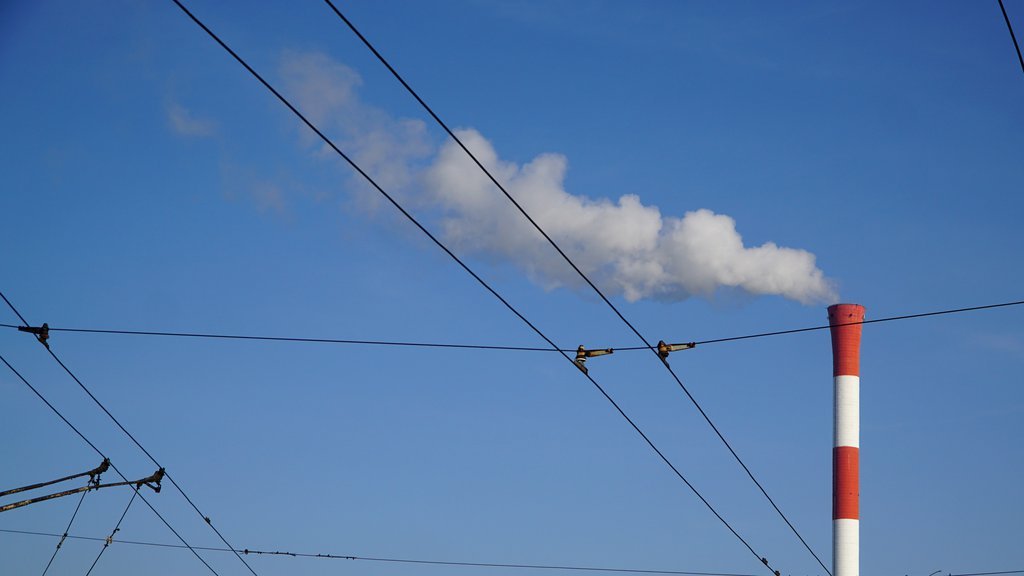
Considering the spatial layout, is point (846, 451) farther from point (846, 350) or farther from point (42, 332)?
point (42, 332)

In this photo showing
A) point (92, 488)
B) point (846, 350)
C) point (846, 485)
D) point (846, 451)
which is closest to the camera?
point (92, 488)

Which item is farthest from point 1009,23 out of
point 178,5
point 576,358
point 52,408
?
point 52,408

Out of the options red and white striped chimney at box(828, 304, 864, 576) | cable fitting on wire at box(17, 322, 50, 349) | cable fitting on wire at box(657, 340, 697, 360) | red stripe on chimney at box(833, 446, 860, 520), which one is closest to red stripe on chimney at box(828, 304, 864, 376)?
red and white striped chimney at box(828, 304, 864, 576)

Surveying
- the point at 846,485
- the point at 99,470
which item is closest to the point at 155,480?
the point at 99,470

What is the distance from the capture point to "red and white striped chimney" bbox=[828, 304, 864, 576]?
161 feet

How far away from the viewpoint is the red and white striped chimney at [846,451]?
49.1 metres

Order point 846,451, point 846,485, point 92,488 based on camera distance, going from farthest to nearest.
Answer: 1. point 846,451
2. point 846,485
3. point 92,488

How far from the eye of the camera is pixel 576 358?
20.3 m

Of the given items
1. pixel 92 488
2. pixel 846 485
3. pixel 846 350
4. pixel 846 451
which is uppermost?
pixel 846 350

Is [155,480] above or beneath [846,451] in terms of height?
beneath

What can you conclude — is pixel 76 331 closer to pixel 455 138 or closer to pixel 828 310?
pixel 455 138

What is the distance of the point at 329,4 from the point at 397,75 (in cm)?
117

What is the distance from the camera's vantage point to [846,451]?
49969 mm

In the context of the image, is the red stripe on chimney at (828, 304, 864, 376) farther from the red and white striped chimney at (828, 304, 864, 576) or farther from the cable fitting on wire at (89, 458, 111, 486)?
the cable fitting on wire at (89, 458, 111, 486)
